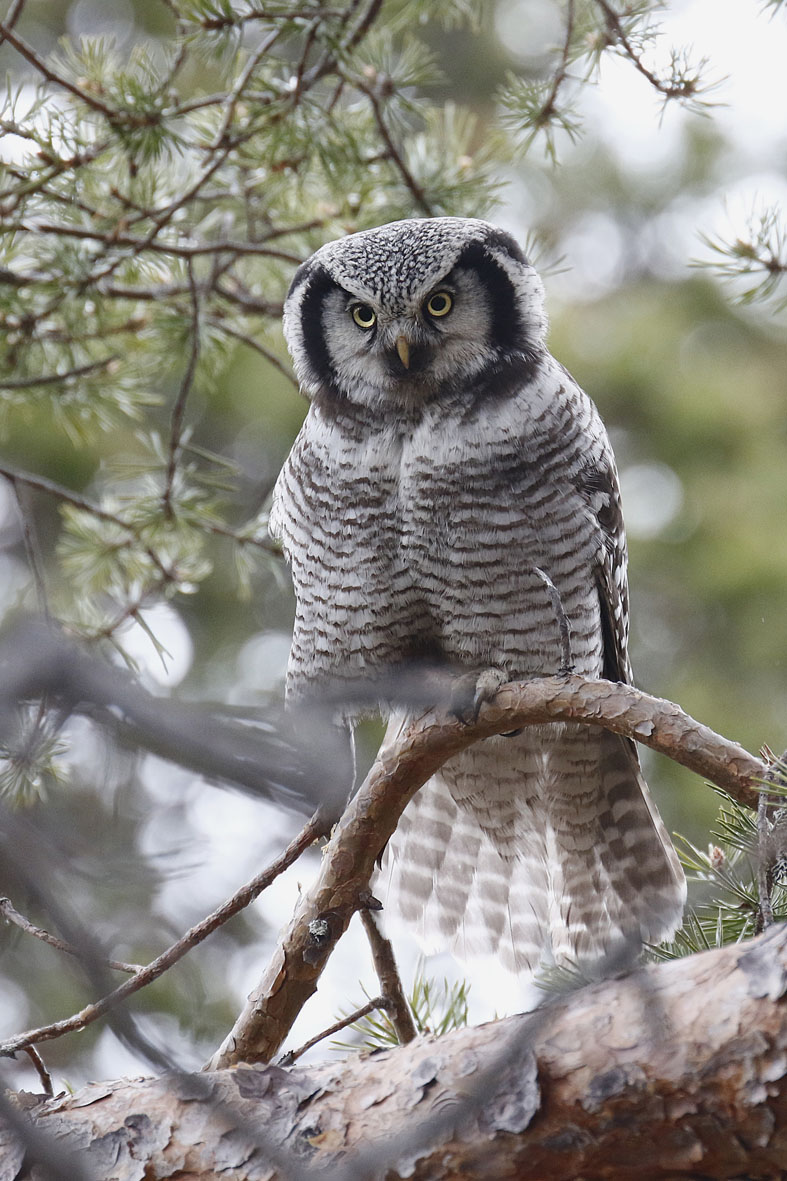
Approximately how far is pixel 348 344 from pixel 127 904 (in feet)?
6.22

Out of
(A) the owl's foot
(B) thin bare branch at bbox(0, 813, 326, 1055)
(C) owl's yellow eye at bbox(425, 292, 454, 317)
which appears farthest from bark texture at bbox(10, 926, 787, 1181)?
(C) owl's yellow eye at bbox(425, 292, 454, 317)

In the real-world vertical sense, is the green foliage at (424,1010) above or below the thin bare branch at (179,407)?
below

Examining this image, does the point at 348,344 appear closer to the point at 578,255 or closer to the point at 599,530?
the point at 599,530

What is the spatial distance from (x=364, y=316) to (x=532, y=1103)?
6.16 feet

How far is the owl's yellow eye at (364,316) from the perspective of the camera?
2721 mm

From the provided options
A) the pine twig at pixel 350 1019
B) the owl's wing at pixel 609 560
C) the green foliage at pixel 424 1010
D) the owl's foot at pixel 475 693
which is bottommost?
the green foliage at pixel 424 1010

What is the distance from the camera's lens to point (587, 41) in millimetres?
2537

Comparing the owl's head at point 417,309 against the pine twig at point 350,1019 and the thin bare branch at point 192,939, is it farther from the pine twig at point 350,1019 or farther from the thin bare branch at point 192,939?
the pine twig at point 350,1019

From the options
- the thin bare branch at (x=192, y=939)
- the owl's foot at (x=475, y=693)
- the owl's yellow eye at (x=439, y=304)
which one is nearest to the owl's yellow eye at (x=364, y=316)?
the owl's yellow eye at (x=439, y=304)

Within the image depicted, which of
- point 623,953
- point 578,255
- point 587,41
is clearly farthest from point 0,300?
point 578,255

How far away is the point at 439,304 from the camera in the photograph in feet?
8.87

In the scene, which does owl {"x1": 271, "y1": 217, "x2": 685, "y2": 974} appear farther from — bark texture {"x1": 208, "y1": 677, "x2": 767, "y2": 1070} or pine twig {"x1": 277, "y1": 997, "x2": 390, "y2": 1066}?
pine twig {"x1": 277, "y1": 997, "x2": 390, "y2": 1066}

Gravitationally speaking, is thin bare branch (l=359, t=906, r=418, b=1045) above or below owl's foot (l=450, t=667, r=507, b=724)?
below

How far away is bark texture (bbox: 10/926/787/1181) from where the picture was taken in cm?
127
